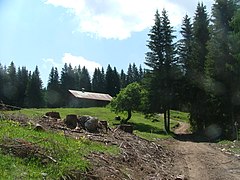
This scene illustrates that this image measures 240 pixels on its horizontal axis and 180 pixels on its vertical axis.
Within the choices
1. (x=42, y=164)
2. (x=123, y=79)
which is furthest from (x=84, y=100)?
(x=42, y=164)

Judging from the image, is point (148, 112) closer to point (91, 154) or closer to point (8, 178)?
point (91, 154)

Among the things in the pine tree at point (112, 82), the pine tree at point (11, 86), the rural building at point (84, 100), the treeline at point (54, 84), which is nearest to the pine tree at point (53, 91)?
the treeline at point (54, 84)

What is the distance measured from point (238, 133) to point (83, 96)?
63858 millimetres

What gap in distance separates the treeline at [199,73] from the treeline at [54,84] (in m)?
49.3

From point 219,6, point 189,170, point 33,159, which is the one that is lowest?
point 189,170

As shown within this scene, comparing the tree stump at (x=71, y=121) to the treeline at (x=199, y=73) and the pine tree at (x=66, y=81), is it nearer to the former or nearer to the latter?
the treeline at (x=199, y=73)

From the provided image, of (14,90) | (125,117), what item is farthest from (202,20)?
(14,90)

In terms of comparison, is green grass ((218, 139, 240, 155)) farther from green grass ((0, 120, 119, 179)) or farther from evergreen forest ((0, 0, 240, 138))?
green grass ((0, 120, 119, 179))

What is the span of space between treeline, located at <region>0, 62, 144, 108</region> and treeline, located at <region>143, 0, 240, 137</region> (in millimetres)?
49264

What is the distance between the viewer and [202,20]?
45.3m

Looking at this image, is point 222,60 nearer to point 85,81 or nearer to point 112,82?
point 112,82

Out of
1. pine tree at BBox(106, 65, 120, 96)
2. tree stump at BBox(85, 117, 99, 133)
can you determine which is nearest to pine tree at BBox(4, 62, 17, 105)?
pine tree at BBox(106, 65, 120, 96)

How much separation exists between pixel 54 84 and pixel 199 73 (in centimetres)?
8918

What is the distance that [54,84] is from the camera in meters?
126
